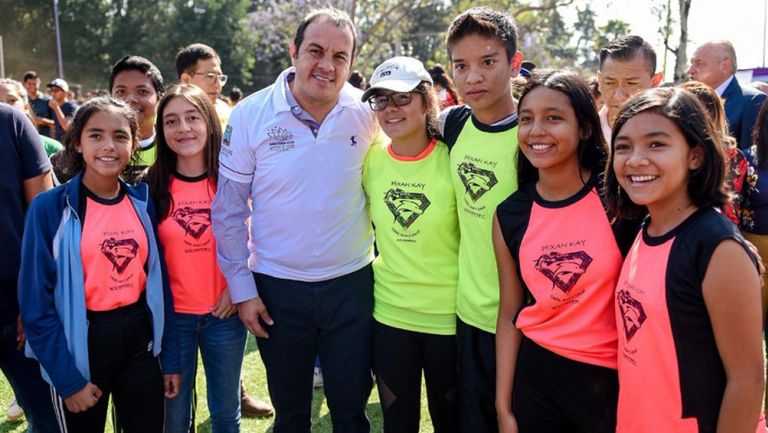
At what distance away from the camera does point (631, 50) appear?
152 inches

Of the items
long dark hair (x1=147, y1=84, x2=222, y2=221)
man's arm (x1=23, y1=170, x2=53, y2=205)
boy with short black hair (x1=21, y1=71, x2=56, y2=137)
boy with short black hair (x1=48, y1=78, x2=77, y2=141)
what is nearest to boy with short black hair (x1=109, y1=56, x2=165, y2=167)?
long dark hair (x1=147, y1=84, x2=222, y2=221)

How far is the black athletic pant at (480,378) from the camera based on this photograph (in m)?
2.64

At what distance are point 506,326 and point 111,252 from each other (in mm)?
1800

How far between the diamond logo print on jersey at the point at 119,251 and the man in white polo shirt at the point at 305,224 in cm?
41

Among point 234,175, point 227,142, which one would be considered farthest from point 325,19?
point 234,175

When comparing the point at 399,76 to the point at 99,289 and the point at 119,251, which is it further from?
the point at 99,289

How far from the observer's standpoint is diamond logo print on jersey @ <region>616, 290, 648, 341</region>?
6.61 feet

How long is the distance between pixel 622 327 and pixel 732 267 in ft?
1.45

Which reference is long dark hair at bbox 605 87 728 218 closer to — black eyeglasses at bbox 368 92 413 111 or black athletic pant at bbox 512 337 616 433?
black athletic pant at bbox 512 337 616 433

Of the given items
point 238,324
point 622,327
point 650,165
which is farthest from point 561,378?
point 238,324

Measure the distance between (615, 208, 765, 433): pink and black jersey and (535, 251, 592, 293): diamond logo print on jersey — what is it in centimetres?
21

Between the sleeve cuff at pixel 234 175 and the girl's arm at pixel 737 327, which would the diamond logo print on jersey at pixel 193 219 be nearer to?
the sleeve cuff at pixel 234 175

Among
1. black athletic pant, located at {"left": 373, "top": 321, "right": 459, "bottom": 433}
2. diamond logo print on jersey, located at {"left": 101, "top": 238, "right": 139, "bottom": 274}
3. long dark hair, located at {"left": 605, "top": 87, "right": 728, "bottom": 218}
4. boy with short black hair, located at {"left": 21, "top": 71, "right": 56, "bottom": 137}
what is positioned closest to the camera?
long dark hair, located at {"left": 605, "top": 87, "right": 728, "bottom": 218}

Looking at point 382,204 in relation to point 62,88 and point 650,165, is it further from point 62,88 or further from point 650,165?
point 62,88
